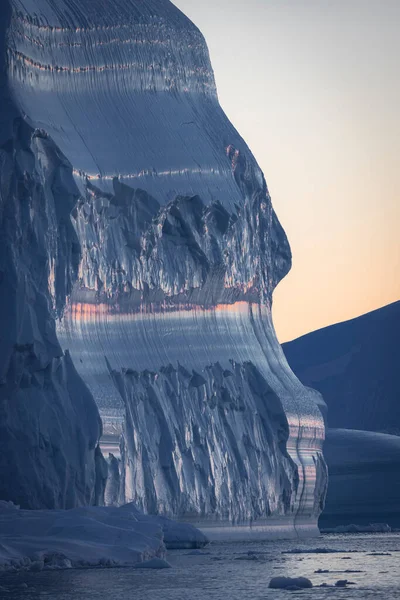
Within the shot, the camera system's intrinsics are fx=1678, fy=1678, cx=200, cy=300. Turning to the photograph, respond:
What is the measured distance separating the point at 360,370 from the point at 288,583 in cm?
4884

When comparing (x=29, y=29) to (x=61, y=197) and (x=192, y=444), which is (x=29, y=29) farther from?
(x=192, y=444)

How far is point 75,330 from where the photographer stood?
95.7 feet

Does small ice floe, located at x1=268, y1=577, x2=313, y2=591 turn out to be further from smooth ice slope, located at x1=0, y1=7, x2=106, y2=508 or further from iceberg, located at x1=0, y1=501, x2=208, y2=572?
smooth ice slope, located at x1=0, y1=7, x2=106, y2=508

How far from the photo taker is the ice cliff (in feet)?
95.7

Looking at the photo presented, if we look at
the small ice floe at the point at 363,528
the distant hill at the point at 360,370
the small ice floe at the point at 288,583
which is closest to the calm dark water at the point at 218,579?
the small ice floe at the point at 288,583

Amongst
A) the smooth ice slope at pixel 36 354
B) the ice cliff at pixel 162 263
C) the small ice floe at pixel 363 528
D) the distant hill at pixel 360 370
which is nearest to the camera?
the smooth ice slope at pixel 36 354

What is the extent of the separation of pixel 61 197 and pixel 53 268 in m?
1.31

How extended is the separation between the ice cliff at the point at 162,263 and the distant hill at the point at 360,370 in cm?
2879

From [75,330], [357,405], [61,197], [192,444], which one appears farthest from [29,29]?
[357,405]

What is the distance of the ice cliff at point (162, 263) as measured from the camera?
29172 millimetres

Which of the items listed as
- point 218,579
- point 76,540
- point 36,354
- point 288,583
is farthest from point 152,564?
point 36,354

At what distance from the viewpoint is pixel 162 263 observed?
3180cm

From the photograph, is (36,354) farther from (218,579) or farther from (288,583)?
(288,583)

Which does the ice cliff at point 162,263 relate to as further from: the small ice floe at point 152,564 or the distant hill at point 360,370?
the distant hill at point 360,370
